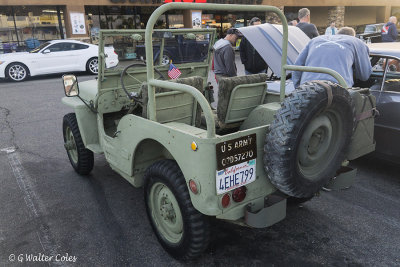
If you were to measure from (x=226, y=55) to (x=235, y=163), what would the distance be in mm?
3883

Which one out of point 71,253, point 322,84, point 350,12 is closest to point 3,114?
point 71,253

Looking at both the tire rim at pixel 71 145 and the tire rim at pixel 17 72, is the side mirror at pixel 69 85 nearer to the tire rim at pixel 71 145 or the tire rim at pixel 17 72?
the tire rim at pixel 71 145

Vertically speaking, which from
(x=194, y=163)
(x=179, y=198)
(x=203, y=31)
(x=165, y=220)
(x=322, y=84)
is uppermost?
→ (x=203, y=31)

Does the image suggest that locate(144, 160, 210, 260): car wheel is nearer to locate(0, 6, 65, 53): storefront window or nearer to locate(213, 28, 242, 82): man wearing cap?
locate(213, 28, 242, 82): man wearing cap

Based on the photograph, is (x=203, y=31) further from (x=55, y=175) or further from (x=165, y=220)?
(x=55, y=175)

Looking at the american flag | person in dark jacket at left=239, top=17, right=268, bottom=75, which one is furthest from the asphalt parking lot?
person in dark jacket at left=239, top=17, right=268, bottom=75

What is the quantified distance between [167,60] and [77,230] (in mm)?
2115

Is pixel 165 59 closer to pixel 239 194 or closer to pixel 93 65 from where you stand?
pixel 239 194

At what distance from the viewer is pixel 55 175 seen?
462cm

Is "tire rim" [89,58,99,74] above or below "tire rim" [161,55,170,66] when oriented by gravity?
below

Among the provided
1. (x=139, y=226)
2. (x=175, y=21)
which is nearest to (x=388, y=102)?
(x=139, y=226)

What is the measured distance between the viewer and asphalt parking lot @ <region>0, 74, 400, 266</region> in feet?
9.41

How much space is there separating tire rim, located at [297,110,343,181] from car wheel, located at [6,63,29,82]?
41.6ft

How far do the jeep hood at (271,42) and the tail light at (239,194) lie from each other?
242 centimetres
